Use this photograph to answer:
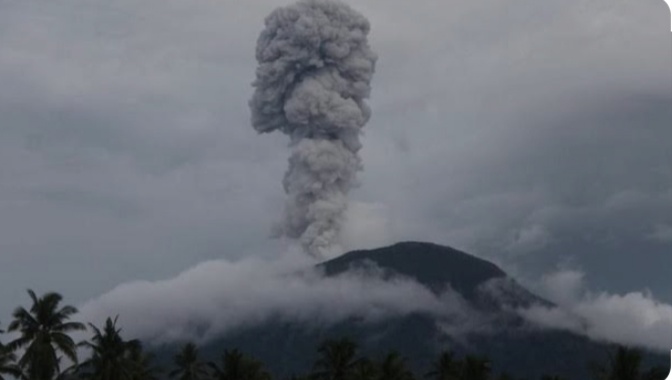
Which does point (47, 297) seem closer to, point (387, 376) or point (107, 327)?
point (107, 327)

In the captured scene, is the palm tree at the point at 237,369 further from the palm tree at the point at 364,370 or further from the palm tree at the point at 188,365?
the palm tree at the point at 364,370

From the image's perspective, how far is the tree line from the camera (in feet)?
222

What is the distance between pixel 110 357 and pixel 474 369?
79.3 feet

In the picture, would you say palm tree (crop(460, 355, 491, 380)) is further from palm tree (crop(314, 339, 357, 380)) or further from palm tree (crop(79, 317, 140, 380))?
palm tree (crop(79, 317, 140, 380))

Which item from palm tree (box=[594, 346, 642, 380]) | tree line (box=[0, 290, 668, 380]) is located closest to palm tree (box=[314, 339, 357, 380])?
tree line (box=[0, 290, 668, 380])

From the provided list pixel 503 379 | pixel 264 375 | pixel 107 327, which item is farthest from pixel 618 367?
pixel 107 327

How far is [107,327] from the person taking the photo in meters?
71.7

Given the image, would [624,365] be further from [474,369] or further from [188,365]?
[188,365]

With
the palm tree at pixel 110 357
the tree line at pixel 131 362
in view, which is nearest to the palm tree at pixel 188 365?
the tree line at pixel 131 362

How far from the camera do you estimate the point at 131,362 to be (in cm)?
7225

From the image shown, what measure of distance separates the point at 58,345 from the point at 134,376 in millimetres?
6205

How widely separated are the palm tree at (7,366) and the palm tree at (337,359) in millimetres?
25182

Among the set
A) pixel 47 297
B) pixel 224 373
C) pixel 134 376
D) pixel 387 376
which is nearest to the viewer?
pixel 47 297

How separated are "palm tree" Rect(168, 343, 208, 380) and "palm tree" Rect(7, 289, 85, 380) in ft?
65.1
